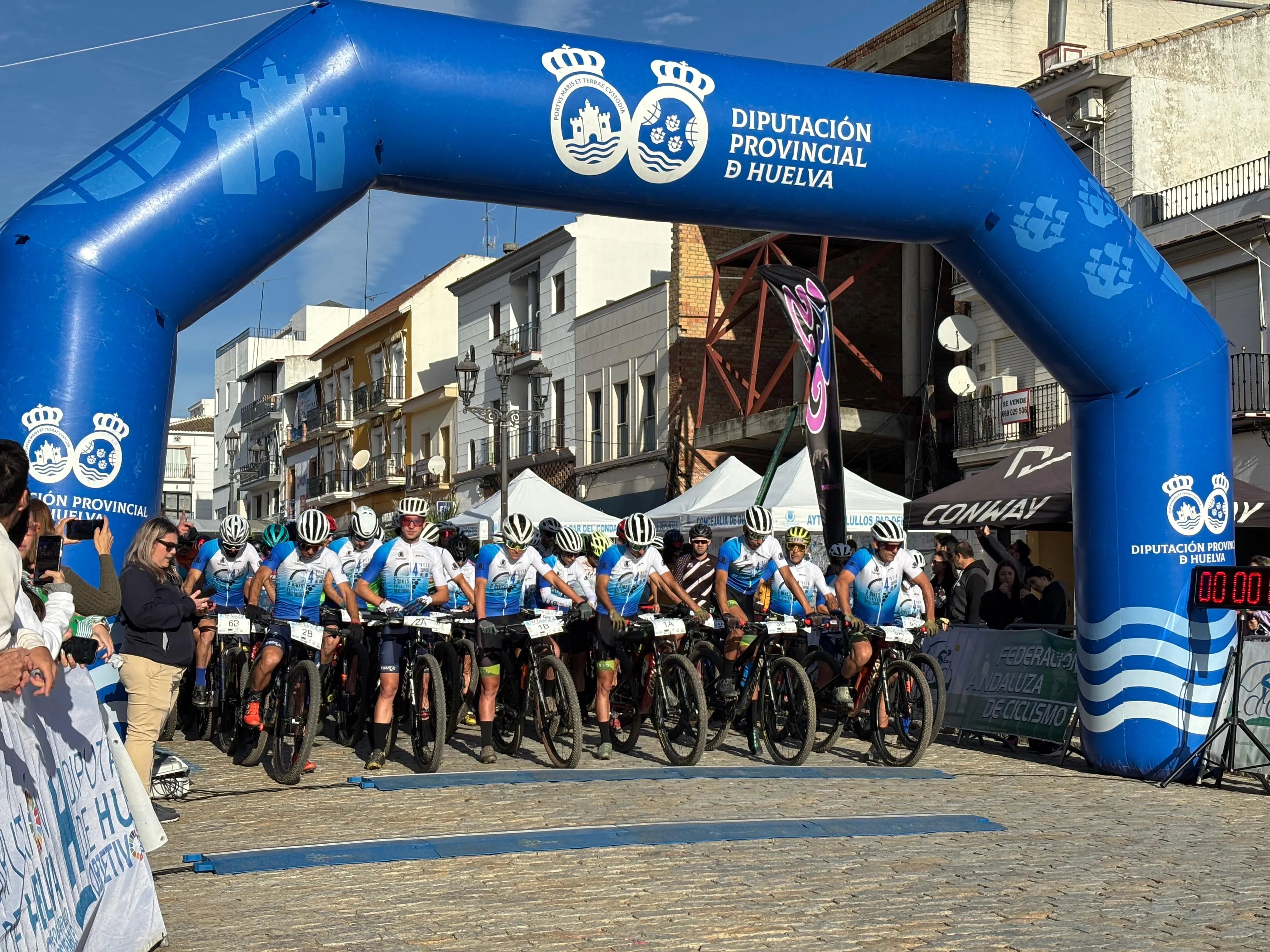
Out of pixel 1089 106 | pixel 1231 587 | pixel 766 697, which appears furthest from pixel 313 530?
pixel 1089 106

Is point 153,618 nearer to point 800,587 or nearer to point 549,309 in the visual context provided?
point 800,587

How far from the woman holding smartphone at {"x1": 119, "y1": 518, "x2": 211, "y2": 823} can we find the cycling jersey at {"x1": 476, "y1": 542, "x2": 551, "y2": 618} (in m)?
3.45

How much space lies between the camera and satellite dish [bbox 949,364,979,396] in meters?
31.9

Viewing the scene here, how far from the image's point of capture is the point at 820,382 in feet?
59.9

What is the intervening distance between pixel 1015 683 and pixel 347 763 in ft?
18.9

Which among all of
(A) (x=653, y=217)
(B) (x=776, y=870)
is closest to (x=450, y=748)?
(A) (x=653, y=217)

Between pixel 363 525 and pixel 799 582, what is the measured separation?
379 centimetres

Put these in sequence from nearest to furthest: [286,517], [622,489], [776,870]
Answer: [776,870], [622,489], [286,517]

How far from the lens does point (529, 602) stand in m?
12.8

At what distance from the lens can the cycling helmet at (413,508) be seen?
40.4 ft

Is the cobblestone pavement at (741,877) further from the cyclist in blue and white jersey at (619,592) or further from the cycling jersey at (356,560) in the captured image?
the cycling jersey at (356,560)

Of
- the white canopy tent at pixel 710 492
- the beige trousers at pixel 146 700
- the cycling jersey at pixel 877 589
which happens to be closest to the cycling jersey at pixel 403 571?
the beige trousers at pixel 146 700

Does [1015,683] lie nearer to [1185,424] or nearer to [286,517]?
[1185,424]

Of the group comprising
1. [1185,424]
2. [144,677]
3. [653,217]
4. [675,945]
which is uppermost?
[653,217]
